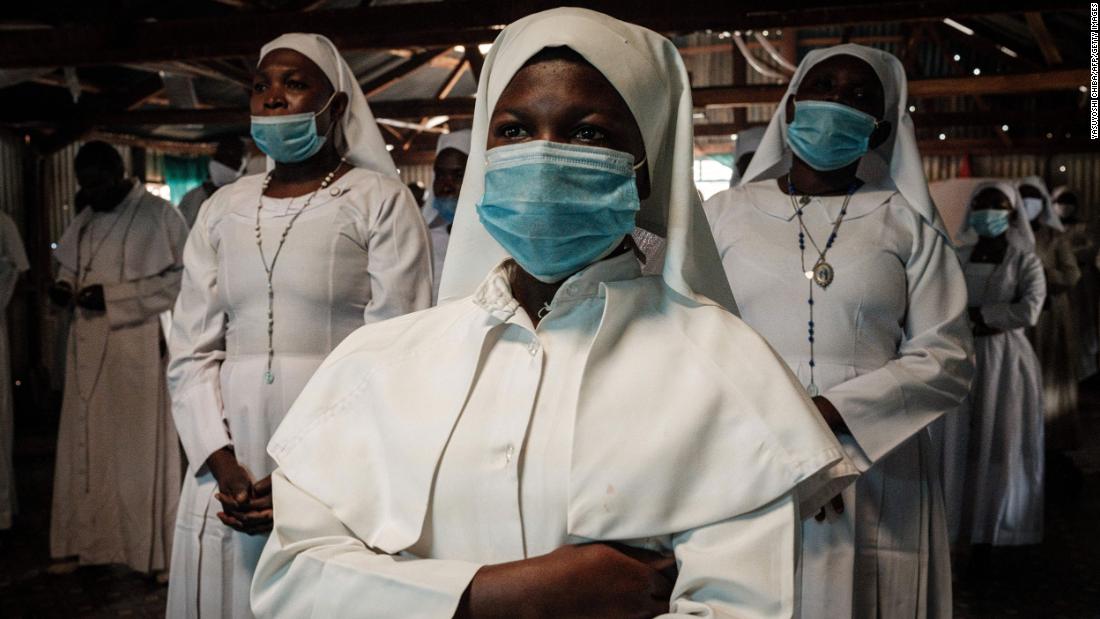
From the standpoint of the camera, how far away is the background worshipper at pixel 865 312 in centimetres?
288

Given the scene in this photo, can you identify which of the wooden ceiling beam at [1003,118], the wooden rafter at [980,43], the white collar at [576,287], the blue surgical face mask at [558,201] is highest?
the wooden rafter at [980,43]

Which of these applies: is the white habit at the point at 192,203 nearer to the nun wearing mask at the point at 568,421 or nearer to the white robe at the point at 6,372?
the white robe at the point at 6,372

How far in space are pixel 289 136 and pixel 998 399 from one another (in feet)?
17.3

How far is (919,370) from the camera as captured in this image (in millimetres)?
2916

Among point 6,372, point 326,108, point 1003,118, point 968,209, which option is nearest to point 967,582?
point 968,209

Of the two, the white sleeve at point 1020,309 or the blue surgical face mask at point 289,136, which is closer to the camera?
the blue surgical face mask at point 289,136

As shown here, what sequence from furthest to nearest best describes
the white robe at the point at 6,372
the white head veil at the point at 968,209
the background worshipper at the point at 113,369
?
the white head veil at the point at 968,209
the white robe at the point at 6,372
the background worshipper at the point at 113,369

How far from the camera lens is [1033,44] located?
44.7 feet

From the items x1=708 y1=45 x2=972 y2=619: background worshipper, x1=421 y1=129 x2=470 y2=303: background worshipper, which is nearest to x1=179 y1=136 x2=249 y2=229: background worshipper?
x1=421 y1=129 x2=470 y2=303: background worshipper

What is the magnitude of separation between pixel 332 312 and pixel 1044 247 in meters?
9.69

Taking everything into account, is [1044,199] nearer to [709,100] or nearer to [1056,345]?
[1056,345]

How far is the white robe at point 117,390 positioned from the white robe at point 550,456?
176 inches

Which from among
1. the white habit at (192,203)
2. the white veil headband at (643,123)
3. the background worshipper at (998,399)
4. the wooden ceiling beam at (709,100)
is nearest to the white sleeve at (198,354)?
the white veil headband at (643,123)

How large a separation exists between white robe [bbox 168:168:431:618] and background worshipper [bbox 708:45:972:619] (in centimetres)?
103
